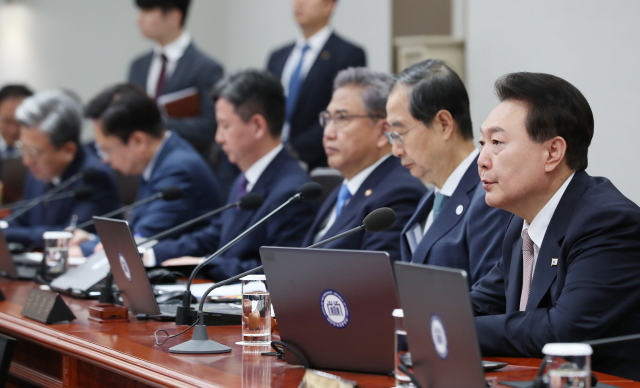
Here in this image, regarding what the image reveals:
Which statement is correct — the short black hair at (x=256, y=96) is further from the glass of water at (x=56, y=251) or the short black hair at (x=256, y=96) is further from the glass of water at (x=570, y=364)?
the glass of water at (x=570, y=364)

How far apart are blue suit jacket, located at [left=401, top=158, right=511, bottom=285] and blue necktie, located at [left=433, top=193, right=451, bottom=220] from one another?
3.5 inches

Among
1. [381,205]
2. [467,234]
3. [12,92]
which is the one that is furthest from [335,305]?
[12,92]

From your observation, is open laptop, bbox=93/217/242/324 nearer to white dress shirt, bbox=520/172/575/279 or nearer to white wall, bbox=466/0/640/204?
white dress shirt, bbox=520/172/575/279

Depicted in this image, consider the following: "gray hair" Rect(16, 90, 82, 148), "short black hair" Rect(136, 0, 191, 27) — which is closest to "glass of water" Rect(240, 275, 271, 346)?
"gray hair" Rect(16, 90, 82, 148)

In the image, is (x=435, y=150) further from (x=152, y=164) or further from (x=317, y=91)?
(x=152, y=164)

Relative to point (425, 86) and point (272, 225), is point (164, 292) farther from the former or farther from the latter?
point (425, 86)

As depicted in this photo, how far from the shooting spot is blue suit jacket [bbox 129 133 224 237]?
3.54 m

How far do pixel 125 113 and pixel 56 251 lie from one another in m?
0.99

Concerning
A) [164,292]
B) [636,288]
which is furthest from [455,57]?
[636,288]

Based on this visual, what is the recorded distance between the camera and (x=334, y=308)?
1.46 metres

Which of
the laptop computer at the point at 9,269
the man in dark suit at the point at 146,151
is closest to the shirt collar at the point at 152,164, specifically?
the man in dark suit at the point at 146,151

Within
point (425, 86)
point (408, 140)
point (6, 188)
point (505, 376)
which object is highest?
point (425, 86)

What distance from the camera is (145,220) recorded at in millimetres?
3537

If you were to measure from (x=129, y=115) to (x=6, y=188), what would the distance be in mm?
1900
